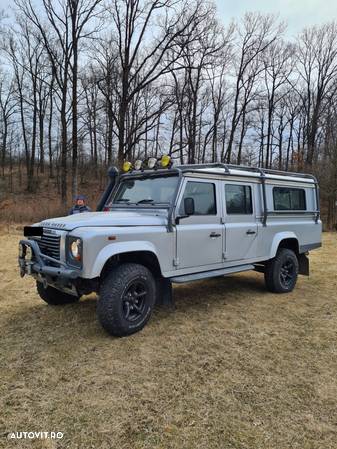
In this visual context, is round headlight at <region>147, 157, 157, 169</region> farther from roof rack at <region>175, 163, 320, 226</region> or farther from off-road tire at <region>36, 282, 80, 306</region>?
off-road tire at <region>36, 282, 80, 306</region>

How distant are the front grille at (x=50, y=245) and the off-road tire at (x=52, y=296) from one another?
3.31 ft

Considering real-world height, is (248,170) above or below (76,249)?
above

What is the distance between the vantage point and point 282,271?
20.4 feet

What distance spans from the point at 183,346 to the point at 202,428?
1361 mm

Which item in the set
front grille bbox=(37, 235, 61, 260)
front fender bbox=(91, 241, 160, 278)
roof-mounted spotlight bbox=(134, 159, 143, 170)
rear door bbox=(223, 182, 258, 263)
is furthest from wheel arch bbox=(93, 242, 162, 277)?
roof-mounted spotlight bbox=(134, 159, 143, 170)

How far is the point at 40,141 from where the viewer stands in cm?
3438

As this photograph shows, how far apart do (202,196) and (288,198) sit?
2.29m

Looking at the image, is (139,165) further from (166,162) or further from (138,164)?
(166,162)

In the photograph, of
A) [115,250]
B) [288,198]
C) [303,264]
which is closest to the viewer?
[115,250]

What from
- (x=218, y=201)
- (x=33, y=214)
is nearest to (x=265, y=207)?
(x=218, y=201)

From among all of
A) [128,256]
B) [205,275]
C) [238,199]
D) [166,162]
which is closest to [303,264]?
[238,199]

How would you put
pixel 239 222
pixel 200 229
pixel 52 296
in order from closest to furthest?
pixel 200 229 → pixel 52 296 → pixel 239 222

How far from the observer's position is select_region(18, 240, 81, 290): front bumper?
12.1 feet

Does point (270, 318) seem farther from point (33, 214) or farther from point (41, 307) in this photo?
point (33, 214)
